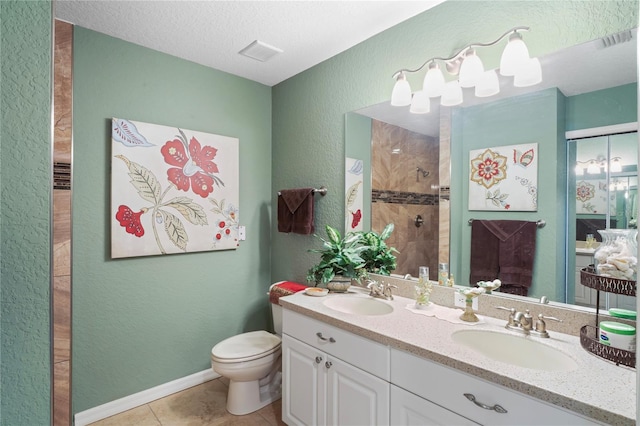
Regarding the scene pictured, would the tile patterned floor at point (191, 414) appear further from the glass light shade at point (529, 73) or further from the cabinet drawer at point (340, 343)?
the glass light shade at point (529, 73)

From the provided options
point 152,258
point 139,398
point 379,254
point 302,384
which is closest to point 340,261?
point 379,254

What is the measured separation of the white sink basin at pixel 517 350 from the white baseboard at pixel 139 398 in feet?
6.59

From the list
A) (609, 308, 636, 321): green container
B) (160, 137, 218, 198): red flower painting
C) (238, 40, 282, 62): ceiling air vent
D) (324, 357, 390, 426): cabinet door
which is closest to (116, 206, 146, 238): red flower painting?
(160, 137, 218, 198): red flower painting

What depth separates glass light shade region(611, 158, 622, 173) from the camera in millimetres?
1250

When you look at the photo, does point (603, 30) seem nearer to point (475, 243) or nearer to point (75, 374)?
point (475, 243)

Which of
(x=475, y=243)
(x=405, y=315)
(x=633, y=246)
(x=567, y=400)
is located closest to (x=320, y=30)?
(x=475, y=243)

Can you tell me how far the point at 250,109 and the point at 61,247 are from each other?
1677 mm

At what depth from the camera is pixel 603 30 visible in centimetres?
126

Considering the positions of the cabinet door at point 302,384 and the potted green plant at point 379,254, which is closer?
the cabinet door at point 302,384

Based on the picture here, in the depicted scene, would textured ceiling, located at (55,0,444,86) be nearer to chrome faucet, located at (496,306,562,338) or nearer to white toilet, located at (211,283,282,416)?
chrome faucet, located at (496,306,562,338)

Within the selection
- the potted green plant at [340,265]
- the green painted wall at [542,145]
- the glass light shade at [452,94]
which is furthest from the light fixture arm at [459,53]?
the potted green plant at [340,265]

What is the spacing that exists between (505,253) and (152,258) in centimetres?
219

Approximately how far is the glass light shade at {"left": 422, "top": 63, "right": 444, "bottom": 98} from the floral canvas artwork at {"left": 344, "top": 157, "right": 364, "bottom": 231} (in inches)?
25.7

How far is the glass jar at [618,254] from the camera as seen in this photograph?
114 centimetres
